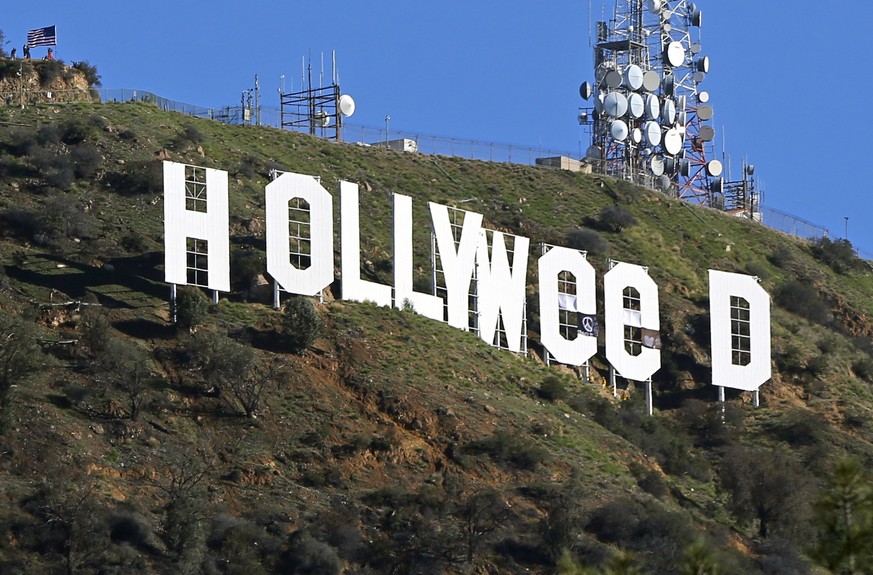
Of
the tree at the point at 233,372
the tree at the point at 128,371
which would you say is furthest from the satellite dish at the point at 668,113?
the tree at the point at 128,371

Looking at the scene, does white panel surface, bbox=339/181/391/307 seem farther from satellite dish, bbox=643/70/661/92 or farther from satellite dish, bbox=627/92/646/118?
satellite dish, bbox=643/70/661/92

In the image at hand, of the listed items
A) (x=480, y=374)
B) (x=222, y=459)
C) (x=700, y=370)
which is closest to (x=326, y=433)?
(x=222, y=459)

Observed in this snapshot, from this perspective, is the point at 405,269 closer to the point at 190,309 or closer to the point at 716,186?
the point at 190,309

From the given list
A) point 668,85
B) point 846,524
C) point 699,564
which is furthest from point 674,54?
point 699,564

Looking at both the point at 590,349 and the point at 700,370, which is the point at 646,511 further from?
the point at 700,370

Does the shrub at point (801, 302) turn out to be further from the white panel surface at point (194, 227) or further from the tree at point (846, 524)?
the tree at point (846, 524)

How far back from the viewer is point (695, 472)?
204ft

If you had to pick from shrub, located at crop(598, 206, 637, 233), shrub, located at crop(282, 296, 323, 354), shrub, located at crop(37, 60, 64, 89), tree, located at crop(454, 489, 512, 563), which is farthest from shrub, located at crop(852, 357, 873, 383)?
shrub, located at crop(37, 60, 64, 89)

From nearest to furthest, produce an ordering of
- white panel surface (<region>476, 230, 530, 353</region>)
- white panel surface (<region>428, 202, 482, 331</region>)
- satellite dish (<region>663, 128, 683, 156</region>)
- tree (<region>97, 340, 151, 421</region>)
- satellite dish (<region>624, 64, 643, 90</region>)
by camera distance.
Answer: tree (<region>97, 340, 151, 421</region>) → white panel surface (<region>428, 202, 482, 331</region>) → white panel surface (<region>476, 230, 530, 353</region>) → satellite dish (<region>624, 64, 643, 90</region>) → satellite dish (<region>663, 128, 683, 156</region>)

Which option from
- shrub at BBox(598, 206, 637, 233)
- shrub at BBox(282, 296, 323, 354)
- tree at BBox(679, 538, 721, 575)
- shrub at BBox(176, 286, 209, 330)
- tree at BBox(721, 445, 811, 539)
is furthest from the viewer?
shrub at BBox(598, 206, 637, 233)

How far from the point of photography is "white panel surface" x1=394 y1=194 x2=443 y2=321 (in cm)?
6269

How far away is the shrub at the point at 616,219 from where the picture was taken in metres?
83.2

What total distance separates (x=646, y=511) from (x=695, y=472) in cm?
805

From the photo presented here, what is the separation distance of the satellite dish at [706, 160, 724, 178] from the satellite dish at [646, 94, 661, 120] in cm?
507
